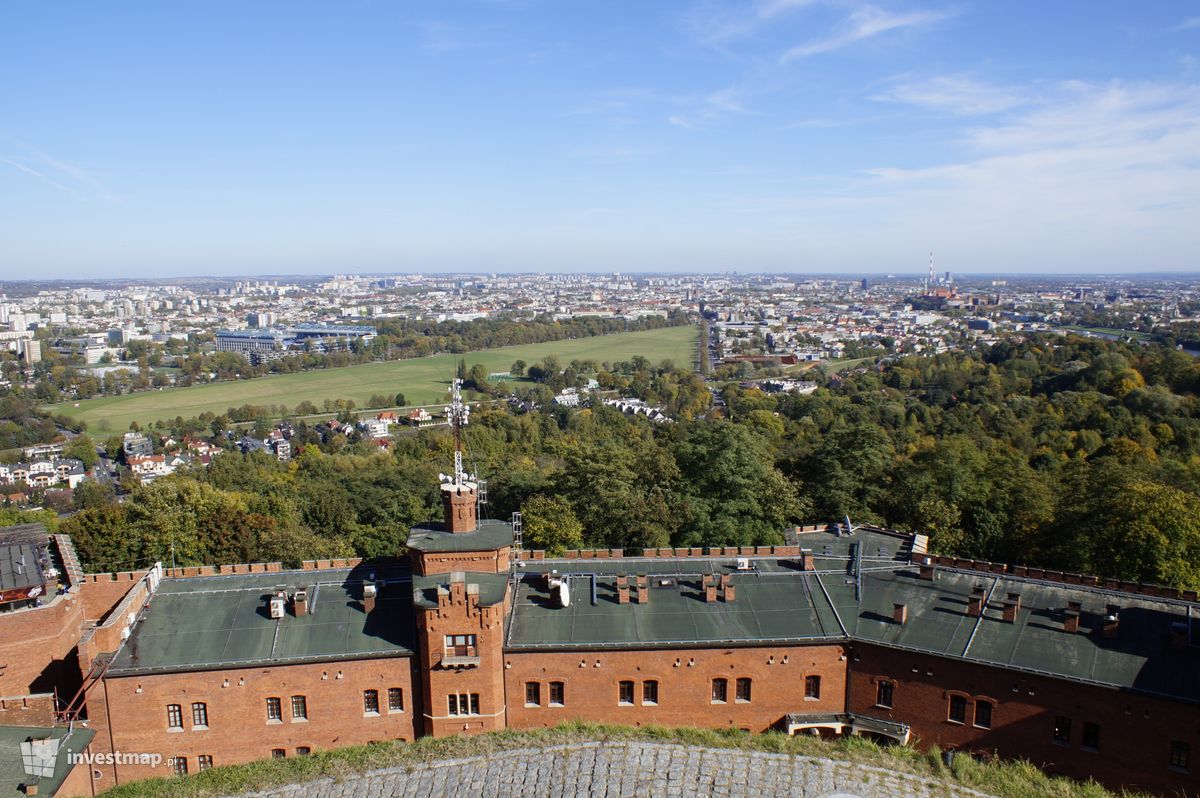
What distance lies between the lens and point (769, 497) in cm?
4878

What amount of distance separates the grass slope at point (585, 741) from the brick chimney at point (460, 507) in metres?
7.26

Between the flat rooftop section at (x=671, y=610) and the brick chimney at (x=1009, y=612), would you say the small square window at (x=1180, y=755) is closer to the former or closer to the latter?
the brick chimney at (x=1009, y=612)

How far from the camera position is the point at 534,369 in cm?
17225

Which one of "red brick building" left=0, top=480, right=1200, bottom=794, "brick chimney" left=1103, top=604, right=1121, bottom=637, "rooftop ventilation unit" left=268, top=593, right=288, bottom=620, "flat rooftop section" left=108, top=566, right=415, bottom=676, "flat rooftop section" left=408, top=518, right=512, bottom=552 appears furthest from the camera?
"flat rooftop section" left=408, top=518, right=512, bottom=552

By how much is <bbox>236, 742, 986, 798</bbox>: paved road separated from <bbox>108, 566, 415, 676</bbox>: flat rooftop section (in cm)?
459

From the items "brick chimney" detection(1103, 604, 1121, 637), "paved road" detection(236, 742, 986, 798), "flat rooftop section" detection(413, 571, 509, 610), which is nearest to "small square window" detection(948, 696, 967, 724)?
"paved road" detection(236, 742, 986, 798)

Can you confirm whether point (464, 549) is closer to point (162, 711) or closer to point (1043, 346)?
point (162, 711)

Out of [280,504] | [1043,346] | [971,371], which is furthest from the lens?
[1043,346]

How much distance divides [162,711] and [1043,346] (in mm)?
146162

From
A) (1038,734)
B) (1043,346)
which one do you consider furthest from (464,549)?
(1043,346)

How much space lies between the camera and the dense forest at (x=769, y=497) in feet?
139

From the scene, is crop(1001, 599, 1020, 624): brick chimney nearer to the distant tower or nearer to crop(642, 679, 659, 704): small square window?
crop(642, 679, 659, 704): small square window

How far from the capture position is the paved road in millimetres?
25203

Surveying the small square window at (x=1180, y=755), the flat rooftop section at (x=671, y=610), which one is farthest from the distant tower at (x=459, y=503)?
the small square window at (x=1180, y=755)
